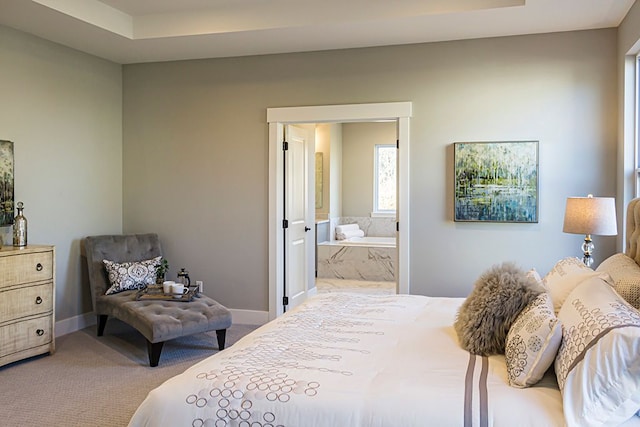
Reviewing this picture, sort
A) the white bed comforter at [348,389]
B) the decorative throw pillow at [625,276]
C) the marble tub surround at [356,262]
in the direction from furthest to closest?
1. the marble tub surround at [356,262]
2. the decorative throw pillow at [625,276]
3. the white bed comforter at [348,389]

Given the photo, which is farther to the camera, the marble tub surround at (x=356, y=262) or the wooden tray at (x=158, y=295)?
the marble tub surround at (x=356, y=262)

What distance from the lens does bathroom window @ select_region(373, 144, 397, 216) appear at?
9125 millimetres

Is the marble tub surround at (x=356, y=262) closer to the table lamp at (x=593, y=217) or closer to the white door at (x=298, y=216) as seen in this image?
the white door at (x=298, y=216)

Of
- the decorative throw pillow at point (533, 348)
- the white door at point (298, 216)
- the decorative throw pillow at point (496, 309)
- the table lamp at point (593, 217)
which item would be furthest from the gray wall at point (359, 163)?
the decorative throw pillow at point (533, 348)

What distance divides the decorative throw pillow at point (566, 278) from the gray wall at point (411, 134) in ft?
6.16

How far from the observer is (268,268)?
16.8ft

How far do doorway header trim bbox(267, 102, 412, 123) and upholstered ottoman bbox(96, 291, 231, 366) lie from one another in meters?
1.85

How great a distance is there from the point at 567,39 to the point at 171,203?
396cm

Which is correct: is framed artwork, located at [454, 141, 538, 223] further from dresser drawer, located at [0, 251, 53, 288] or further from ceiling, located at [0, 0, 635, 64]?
dresser drawer, located at [0, 251, 53, 288]

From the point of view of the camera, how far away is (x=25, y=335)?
12.9ft

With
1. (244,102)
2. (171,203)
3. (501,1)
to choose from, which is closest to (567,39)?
(501,1)

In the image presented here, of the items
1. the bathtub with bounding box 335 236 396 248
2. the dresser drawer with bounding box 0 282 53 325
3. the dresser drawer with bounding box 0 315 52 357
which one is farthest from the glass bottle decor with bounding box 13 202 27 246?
the bathtub with bounding box 335 236 396 248

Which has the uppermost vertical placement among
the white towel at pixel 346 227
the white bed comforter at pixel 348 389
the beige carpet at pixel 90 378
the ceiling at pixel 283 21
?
the ceiling at pixel 283 21

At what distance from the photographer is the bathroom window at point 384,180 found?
9125mm
